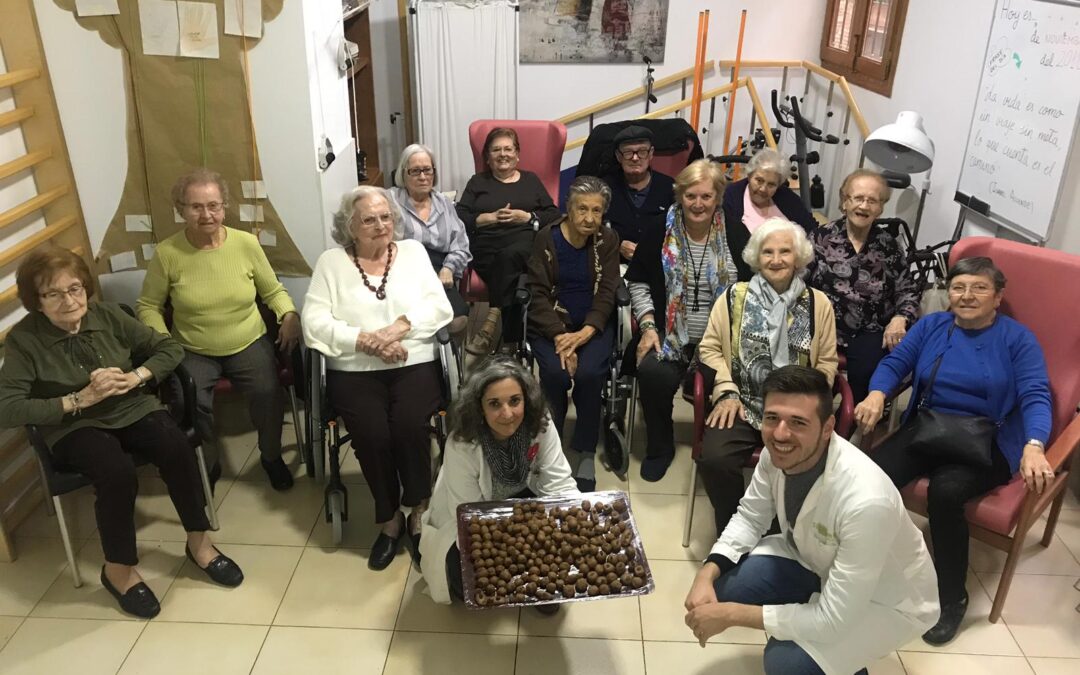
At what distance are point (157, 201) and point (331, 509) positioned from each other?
1443 millimetres

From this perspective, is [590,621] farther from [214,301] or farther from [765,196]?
[765,196]

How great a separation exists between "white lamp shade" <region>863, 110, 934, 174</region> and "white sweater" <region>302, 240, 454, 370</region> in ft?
6.74

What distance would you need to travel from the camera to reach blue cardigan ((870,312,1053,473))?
241 centimetres

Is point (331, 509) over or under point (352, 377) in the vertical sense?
under

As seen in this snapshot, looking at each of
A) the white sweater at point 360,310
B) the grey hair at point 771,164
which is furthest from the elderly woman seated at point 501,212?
the grey hair at point 771,164

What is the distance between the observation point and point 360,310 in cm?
278

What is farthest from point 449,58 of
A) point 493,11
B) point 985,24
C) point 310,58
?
point 985,24

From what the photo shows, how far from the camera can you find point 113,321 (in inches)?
100

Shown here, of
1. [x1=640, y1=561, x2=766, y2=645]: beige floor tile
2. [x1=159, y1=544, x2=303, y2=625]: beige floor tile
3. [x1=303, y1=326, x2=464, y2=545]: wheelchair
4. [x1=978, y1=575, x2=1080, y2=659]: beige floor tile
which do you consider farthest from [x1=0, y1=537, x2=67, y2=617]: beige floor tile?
[x1=978, y1=575, x2=1080, y2=659]: beige floor tile

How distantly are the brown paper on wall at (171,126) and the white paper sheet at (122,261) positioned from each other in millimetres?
19

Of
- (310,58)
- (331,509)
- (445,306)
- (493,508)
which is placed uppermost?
(310,58)

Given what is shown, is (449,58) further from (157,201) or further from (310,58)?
(157,201)

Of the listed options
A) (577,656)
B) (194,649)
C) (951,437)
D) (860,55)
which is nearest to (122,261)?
(194,649)

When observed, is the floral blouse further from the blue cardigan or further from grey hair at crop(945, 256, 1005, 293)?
grey hair at crop(945, 256, 1005, 293)
